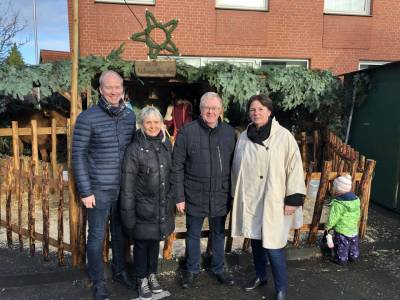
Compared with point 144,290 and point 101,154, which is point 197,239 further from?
point 101,154

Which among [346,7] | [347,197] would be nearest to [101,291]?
[347,197]

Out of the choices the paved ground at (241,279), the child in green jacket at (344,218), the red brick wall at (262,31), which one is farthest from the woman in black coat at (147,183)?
the red brick wall at (262,31)

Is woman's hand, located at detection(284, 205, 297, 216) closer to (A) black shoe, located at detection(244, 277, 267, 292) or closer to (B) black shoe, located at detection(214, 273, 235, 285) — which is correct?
(A) black shoe, located at detection(244, 277, 267, 292)

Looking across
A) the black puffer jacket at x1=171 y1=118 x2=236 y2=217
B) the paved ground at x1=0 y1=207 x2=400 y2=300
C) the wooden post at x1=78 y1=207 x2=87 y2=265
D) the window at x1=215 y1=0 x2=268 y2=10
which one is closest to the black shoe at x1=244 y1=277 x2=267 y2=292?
the paved ground at x1=0 y1=207 x2=400 y2=300

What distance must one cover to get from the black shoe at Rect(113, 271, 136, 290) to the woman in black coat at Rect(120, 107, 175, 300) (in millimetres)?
509

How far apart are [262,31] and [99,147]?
833cm

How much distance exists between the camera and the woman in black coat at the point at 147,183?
3.13 meters

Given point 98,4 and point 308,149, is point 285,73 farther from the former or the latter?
point 98,4

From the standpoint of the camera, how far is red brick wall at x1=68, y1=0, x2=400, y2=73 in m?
9.62

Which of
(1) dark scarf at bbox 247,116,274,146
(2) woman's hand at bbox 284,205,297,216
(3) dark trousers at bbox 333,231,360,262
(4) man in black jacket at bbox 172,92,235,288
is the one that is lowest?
(3) dark trousers at bbox 333,231,360,262

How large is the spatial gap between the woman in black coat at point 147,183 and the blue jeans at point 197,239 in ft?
0.99

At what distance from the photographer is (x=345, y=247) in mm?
4129

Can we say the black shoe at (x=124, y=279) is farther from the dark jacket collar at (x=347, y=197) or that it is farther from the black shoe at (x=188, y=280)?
the dark jacket collar at (x=347, y=197)

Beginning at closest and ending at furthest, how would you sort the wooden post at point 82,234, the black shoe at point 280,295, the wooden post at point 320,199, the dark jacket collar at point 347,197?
the black shoe at point 280,295
the wooden post at point 82,234
the dark jacket collar at point 347,197
the wooden post at point 320,199
